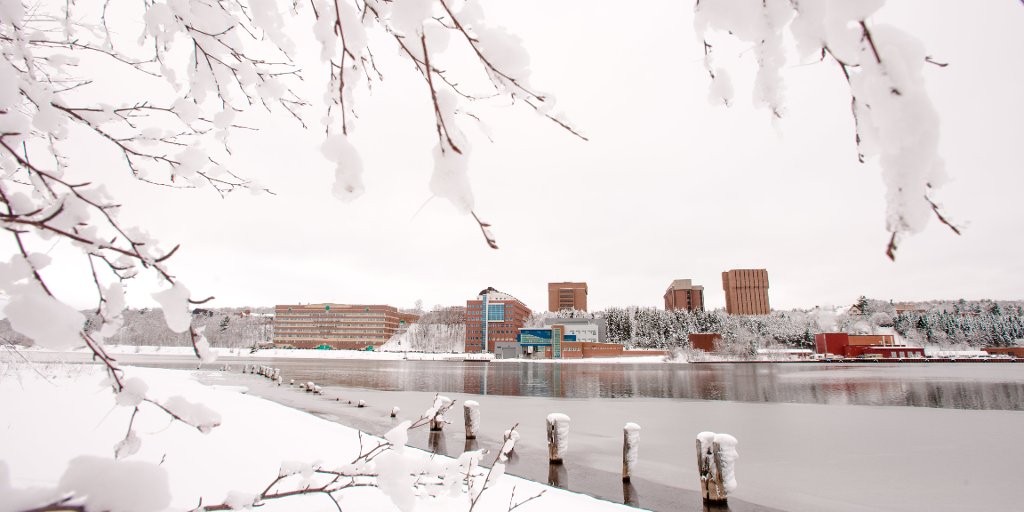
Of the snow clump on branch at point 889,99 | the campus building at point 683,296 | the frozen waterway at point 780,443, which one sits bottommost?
the frozen waterway at point 780,443

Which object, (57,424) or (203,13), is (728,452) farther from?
(57,424)

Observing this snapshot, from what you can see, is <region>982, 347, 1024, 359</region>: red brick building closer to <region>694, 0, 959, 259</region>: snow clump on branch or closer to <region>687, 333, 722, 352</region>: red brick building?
<region>687, 333, 722, 352</region>: red brick building

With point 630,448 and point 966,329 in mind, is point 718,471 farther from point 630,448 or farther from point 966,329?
point 966,329

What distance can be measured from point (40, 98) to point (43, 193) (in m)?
0.64

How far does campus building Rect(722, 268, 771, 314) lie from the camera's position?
167500mm

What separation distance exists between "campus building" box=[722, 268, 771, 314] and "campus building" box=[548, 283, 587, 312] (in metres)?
52.4

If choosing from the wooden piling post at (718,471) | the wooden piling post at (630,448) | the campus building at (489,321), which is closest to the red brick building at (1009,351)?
the campus building at (489,321)

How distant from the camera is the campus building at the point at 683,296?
177875mm

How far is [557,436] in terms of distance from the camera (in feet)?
29.5

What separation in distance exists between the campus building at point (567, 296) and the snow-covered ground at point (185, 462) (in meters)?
159

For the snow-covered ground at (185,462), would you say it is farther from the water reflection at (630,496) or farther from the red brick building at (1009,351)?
the red brick building at (1009,351)

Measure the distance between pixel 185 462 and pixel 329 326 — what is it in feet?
426

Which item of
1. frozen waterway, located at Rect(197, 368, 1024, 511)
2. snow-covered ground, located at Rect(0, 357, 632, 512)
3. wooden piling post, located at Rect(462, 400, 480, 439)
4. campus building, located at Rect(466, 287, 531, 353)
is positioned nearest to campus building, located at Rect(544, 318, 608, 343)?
campus building, located at Rect(466, 287, 531, 353)

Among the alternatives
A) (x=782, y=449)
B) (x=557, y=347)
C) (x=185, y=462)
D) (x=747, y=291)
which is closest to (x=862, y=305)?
(x=747, y=291)
